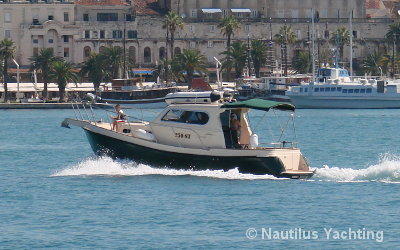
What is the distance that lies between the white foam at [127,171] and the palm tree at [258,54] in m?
119

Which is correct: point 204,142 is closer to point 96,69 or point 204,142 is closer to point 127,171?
point 127,171

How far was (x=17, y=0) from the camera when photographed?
190125 millimetres

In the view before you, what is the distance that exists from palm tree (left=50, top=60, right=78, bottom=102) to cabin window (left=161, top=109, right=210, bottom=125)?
4313 inches

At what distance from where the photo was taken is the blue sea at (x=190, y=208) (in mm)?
41531

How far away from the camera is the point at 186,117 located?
52.8 meters

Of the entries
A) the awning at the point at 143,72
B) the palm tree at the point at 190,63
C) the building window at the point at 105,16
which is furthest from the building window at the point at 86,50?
the palm tree at the point at 190,63

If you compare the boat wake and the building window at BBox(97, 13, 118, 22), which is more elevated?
the building window at BBox(97, 13, 118, 22)

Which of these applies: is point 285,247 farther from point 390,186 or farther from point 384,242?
point 390,186

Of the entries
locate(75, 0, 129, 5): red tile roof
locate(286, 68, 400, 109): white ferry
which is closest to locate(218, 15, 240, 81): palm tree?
locate(75, 0, 129, 5): red tile roof

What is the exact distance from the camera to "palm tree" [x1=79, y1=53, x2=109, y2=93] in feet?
549

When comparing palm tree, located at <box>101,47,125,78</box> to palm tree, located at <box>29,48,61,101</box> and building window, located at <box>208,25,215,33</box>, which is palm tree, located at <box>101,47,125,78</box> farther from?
building window, located at <box>208,25,215,33</box>

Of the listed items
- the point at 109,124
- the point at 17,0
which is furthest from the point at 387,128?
the point at 17,0

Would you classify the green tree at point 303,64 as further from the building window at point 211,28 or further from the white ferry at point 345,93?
the white ferry at point 345,93

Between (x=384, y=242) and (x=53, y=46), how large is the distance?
14957 centimetres
